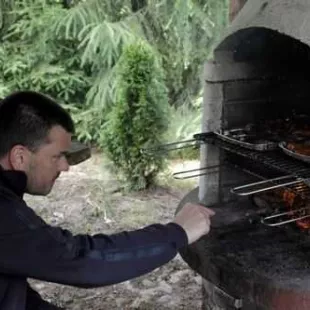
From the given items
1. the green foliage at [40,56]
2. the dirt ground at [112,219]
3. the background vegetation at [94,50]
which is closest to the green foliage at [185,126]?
the background vegetation at [94,50]

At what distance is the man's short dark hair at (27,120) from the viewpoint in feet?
4.92

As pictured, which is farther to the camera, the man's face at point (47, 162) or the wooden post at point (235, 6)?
the wooden post at point (235, 6)

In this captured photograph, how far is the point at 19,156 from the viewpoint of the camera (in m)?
1.50

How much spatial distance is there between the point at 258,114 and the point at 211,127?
0.25 metres

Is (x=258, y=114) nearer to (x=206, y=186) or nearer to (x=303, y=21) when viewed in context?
(x=206, y=186)

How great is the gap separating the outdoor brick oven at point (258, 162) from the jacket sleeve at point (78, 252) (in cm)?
38

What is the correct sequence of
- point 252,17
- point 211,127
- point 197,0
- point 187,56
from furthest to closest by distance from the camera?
1. point 187,56
2. point 197,0
3. point 211,127
4. point 252,17

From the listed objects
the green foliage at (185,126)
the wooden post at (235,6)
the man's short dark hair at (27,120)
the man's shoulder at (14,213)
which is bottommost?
the green foliage at (185,126)

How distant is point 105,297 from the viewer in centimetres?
314

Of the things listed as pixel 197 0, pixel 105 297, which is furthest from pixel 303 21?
pixel 197 0

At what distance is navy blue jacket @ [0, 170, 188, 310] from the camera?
1.36 meters

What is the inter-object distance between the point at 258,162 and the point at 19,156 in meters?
1.04

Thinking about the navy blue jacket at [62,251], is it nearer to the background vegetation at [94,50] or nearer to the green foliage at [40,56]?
the background vegetation at [94,50]

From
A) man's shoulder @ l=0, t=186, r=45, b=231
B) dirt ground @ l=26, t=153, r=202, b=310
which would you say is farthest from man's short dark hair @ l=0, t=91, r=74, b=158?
dirt ground @ l=26, t=153, r=202, b=310
